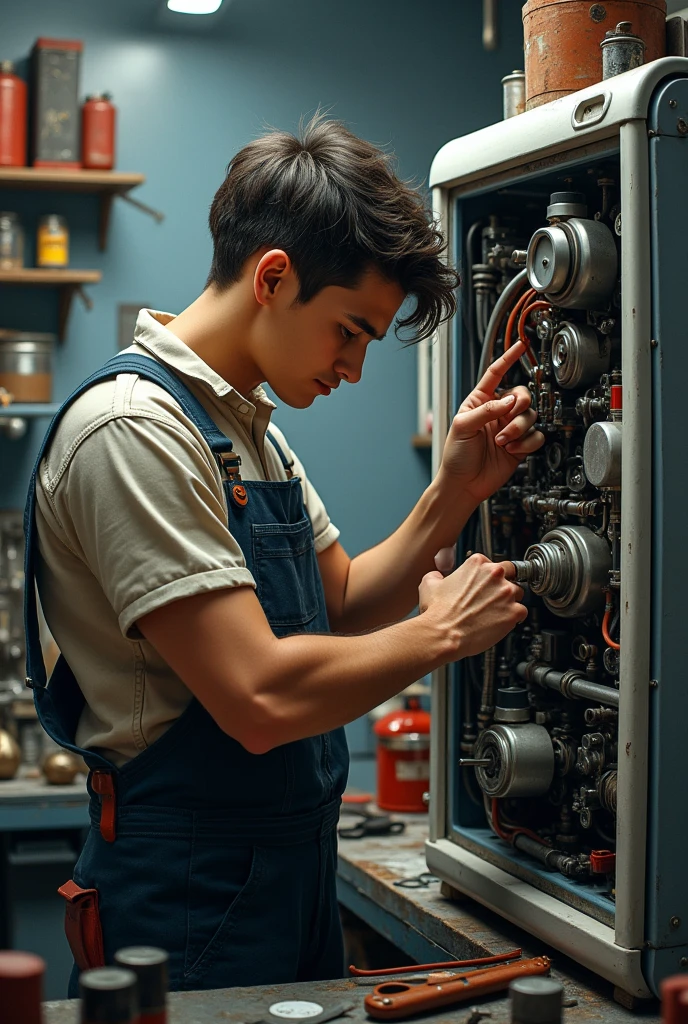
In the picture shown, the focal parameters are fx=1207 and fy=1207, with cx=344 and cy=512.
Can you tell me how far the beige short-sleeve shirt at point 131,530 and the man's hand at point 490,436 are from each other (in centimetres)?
35

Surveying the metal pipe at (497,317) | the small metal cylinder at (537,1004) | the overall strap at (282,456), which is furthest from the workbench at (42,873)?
the small metal cylinder at (537,1004)

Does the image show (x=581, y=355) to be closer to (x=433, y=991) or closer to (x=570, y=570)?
(x=570, y=570)

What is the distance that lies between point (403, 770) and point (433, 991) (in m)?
1.57

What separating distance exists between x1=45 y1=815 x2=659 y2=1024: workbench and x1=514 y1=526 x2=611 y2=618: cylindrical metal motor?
0.48 metres

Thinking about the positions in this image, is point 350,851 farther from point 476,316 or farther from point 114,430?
point 114,430

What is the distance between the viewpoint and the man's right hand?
5.13ft

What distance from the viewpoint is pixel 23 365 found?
3.67 metres

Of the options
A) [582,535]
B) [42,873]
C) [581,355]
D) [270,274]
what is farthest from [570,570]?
[42,873]

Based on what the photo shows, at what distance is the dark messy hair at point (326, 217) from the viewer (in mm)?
1581

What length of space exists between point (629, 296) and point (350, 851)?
131 cm

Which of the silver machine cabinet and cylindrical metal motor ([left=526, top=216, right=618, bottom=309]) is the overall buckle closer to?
the silver machine cabinet

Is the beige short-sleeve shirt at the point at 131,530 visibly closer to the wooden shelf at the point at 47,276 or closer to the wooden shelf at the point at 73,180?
the wooden shelf at the point at 47,276

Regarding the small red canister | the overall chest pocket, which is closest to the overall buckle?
the overall chest pocket

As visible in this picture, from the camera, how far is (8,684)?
379 centimetres
